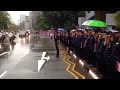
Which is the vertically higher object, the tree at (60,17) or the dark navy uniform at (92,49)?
the tree at (60,17)

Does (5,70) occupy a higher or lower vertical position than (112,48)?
lower

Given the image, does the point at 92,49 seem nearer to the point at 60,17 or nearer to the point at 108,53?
the point at 108,53

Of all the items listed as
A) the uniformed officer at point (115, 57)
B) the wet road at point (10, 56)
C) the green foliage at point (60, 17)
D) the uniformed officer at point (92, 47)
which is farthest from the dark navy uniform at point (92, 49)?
the green foliage at point (60, 17)

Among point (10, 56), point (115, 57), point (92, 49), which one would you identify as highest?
point (115, 57)

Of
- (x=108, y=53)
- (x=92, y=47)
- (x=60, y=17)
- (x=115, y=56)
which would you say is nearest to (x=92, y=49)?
(x=92, y=47)

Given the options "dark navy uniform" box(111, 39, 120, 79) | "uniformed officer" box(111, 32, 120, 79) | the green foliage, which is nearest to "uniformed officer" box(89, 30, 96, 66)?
"uniformed officer" box(111, 32, 120, 79)

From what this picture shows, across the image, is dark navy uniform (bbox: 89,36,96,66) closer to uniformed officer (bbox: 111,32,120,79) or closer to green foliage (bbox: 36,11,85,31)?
uniformed officer (bbox: 111,32,120,79)

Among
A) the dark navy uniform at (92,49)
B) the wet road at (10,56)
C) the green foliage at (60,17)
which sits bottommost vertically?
the wet road at (10,56)

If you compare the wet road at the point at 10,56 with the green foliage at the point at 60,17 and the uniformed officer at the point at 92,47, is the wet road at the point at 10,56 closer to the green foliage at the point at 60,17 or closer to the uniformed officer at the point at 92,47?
the uniformed officer at the point at 92,47

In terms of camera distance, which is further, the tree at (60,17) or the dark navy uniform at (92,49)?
the tree at (60,17)
